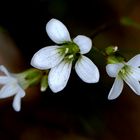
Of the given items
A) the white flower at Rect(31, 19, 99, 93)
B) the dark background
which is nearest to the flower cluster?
the white flower at Rect(31, 19, 99, 93)

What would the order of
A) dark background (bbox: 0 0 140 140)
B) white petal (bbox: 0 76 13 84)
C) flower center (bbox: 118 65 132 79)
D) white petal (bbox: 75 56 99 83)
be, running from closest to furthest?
white petal (bbox: 75 56 99 83) < flower center (bbox: 118 65 132 79) < white petal (bbox: 0 76 13 84) < dark background (bbox: 0 0 140 140)

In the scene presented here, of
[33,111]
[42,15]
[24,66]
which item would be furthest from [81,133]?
[42,15]

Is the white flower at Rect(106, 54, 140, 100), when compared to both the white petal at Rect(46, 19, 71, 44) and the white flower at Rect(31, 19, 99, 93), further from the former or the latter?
the white petal at Rect(46, 19, 71, 44)

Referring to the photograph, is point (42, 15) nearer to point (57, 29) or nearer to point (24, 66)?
point (24, 66)

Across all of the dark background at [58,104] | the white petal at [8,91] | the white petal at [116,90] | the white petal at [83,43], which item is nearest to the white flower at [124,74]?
the white petal at [116,90]

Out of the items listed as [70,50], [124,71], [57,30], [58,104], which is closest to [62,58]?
[70,50]

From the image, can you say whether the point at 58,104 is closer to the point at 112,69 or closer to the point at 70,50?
the point at 70,50

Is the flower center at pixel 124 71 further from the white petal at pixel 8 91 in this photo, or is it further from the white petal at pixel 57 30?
the white petal at pixel 8 91

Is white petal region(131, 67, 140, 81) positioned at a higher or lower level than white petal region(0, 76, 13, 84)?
lower
